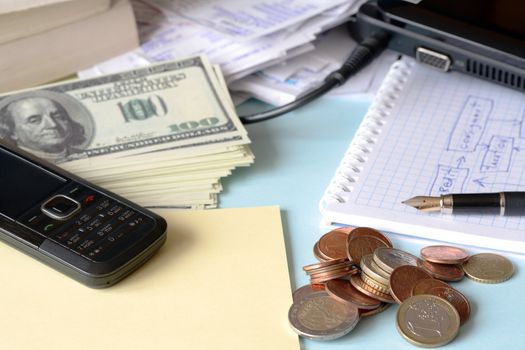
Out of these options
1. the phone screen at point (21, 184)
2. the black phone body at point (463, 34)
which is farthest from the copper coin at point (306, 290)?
the black phone body at point (463, 34)

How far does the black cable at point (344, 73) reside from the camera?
2.81 feet

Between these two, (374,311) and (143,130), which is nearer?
(374,311)

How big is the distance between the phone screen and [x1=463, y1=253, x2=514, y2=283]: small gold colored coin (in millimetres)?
346

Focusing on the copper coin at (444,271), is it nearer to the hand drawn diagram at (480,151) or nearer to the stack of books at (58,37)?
the hand drawn diagram at (480,151)

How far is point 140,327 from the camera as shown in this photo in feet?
1.98

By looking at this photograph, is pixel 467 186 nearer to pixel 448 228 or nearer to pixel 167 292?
pixel 448 228

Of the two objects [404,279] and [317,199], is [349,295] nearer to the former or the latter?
[404,279]

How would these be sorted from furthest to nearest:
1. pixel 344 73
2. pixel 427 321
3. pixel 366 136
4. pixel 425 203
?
pixel 344 73 < pixel 366 136 < pixel 425 203 < pixel 427 321

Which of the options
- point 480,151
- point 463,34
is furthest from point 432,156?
point 463,34

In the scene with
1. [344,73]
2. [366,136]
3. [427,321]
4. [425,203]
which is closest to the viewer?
[427,321]

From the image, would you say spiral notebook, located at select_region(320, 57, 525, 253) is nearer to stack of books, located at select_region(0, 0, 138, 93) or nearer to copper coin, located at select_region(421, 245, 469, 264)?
copper coin, located at select_region(421, 245, 469, 264)

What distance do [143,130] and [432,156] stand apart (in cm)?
28

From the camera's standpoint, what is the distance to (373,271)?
0.61 m

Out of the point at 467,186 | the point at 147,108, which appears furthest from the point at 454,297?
the point at 147,108
